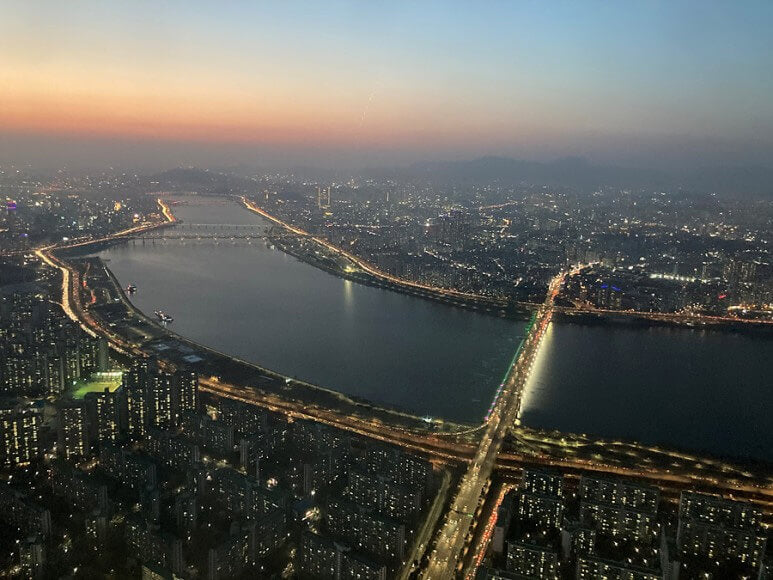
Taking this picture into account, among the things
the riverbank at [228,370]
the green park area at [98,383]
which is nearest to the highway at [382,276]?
the riverbank at [228,370]

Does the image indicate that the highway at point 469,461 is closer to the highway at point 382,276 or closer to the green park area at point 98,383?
the green park area at point 98,383

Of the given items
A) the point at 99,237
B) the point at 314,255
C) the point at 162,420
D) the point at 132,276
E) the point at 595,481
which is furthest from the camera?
the point at 99,237

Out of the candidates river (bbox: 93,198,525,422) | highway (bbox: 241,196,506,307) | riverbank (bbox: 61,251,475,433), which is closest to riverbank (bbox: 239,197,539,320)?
highway (bbox: 241,196,506,307)

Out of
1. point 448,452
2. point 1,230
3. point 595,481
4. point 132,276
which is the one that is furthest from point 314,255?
point 595,481

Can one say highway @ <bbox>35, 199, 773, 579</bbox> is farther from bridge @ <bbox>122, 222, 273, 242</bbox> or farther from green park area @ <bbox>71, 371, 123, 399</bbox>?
bridge @ <bbox>122, 222, 273, 242</bbox>

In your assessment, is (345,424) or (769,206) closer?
(345,424)

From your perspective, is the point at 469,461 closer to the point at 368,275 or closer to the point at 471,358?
the point at 471,358

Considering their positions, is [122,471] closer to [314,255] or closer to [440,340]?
[440,340]
